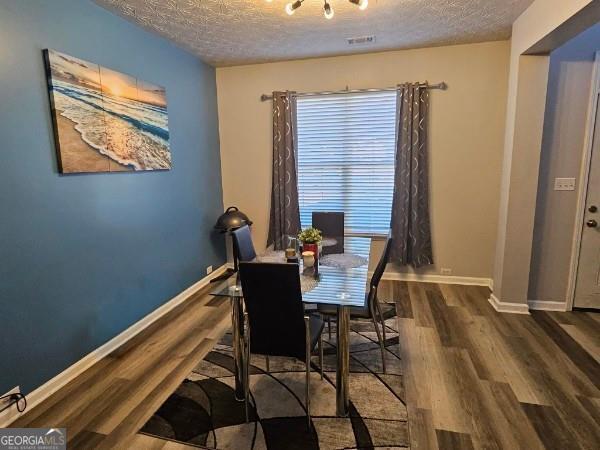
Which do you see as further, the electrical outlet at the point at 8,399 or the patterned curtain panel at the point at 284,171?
the patterned curtain panel at the point at 284,171

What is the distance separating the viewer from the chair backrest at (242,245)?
256cm

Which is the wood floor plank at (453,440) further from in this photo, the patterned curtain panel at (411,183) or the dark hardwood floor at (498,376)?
the patterned curtain panel at (411,183)

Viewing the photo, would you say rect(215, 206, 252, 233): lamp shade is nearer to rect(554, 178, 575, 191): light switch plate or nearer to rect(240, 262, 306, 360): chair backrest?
rect(240, 262, 306, 360): chair backrest

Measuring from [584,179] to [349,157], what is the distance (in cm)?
222

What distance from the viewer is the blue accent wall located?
6.38ft

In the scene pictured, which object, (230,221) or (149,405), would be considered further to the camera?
(230,221)

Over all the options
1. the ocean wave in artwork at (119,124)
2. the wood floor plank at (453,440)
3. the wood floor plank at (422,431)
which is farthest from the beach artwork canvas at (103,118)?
the wood floor plank at (453,440)

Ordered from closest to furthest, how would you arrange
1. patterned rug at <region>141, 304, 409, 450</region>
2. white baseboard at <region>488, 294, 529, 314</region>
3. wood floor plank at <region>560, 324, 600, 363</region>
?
patterned rug at <region>141, 304, 409, 450</region> → wood floor plank at <region>560, 324, 600, 363</region> → white baseboard at <region>488, 294, 529, 314</region>

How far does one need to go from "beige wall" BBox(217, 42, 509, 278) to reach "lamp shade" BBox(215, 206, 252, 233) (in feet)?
2.01

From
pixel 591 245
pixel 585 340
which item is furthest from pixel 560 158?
pixel 585 340

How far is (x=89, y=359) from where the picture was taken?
247 cm

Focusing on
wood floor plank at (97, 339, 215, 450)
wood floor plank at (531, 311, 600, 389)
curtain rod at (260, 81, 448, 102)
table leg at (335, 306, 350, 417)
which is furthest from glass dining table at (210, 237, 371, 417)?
curtain rod at (260, 81, 448, 102)

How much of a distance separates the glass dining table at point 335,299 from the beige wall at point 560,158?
6.76ft

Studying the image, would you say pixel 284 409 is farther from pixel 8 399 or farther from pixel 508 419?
pixel 8 399
